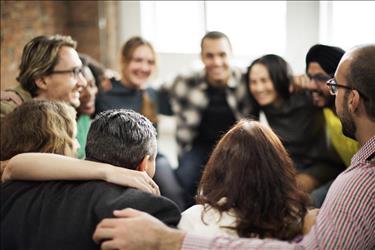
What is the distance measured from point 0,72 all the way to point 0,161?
294 cm

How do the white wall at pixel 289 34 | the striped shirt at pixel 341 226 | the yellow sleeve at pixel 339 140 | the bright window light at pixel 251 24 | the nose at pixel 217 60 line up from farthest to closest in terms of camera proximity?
the bright window light at pixel 251 24
the white wall at pixel 289 34
the nose at pixel 217 60
the yellow sleeve at pixel 339 140
the striped shirt at pixel 341 226

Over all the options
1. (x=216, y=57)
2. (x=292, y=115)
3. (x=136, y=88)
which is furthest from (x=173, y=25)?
(x=292, y=115)

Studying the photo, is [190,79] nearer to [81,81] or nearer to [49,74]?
[81,81]

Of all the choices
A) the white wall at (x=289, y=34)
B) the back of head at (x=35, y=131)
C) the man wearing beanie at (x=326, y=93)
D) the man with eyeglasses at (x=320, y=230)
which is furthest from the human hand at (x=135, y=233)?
the white wall at (x=289, y=34)

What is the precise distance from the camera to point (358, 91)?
1.71 meters

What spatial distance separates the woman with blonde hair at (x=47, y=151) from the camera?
1.61m

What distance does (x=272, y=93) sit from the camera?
320 centimetres

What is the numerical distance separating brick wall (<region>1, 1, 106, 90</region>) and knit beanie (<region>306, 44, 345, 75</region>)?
9.68 feet

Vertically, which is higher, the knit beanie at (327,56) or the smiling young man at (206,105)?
the knit beanie at (327,56)

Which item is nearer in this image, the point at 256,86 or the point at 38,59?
the point at 38,59

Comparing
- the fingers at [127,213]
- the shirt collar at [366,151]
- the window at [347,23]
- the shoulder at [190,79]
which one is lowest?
the fingers at [127,213]

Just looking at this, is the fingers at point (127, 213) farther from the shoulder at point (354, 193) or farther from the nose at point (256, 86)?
the nose at point (256, 86)

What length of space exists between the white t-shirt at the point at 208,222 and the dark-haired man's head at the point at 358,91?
519 mm

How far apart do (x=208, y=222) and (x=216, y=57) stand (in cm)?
199
